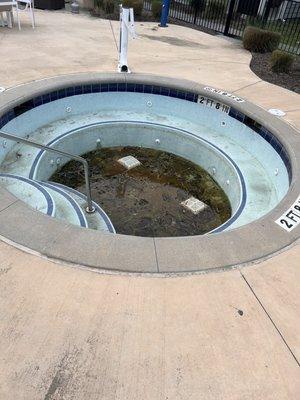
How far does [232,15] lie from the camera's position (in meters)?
14.9

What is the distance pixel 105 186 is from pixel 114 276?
3.53 metres

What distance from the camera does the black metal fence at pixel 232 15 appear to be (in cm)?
1405

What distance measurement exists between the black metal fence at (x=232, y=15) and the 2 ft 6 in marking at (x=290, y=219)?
10.7m

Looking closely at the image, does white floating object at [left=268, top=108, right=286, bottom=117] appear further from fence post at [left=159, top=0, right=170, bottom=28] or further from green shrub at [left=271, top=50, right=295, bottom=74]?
fence post at [left=159, top=0, right=170, bottom=28]

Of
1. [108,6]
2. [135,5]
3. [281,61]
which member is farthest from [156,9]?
[281,61]

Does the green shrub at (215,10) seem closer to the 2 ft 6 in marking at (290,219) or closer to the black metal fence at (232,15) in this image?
Result: the black metal fence at (232,15)

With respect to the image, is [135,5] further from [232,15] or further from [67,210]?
[67,210]

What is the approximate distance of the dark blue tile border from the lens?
6773 millimetres

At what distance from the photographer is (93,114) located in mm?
8305

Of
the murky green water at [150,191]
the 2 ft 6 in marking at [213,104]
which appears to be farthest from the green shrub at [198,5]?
the murky green water at [150,191]

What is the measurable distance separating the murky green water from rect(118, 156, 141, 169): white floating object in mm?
100

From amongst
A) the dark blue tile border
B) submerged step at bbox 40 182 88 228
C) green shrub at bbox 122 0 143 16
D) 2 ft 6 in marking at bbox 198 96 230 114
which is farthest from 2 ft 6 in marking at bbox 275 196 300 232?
green shrub at bbox 122 0 143 16

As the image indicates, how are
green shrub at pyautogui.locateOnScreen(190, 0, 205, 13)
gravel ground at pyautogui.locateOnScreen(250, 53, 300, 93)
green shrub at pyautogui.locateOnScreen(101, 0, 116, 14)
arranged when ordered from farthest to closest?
green shrub at pyautogui.locateOnScreen(190, 0, 205, 13) → green shrub at pyautogui.locateOnScreen(101, 0, 116, 14) → gravel ground at pyautogui.locateOnScreen(250, 53, 300, 93)

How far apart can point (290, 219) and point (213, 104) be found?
178 inches
